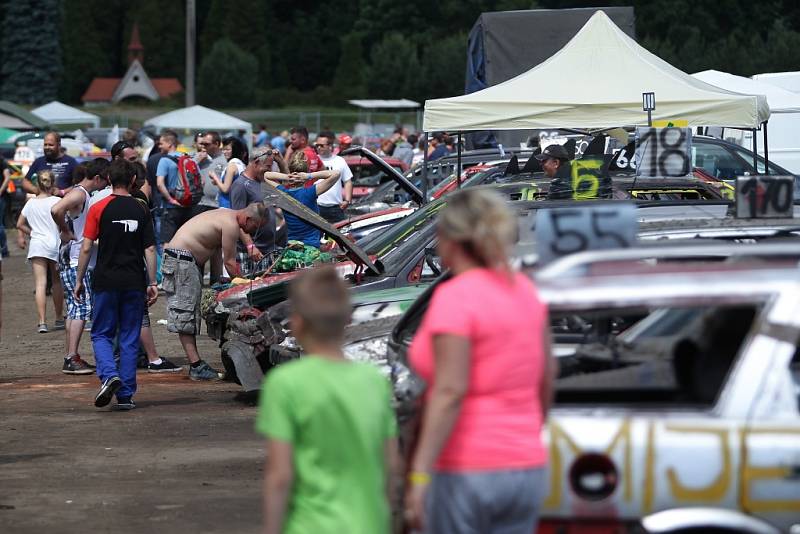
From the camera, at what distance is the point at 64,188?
16.0 meters

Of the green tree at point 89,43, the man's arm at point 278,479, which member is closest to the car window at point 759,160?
the man's arm at point 278,479

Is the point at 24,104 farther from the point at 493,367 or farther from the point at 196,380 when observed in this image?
the point at 493,367

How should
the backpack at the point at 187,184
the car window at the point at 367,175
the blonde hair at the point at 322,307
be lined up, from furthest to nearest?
the car window at the point at 367,175
the backpack at the point at 187,184
the blonde hair at the point at 322,307

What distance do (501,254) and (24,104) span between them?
320 ft

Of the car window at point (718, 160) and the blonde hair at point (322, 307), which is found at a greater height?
the blonde hair at point (322, 307)

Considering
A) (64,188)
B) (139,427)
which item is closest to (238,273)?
(139,427)

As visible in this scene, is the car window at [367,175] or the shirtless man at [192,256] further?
the car window at [367,175]

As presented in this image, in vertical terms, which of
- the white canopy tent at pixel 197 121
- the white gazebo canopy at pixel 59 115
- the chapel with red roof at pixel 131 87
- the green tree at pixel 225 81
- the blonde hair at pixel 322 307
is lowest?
the chapel with red roof at pixel 131 87

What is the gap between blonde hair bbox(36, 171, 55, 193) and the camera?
48.2ft

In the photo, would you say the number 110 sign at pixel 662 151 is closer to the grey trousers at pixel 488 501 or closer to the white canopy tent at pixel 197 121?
the grey trousers at pixel 488 501

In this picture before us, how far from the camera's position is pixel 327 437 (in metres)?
4.11

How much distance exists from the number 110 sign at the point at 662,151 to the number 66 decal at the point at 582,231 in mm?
6695

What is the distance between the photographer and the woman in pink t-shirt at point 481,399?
4277mm

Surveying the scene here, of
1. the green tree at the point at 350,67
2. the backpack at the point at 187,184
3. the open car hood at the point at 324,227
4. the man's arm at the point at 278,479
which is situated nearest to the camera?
the man's arm at the point at 278,479
